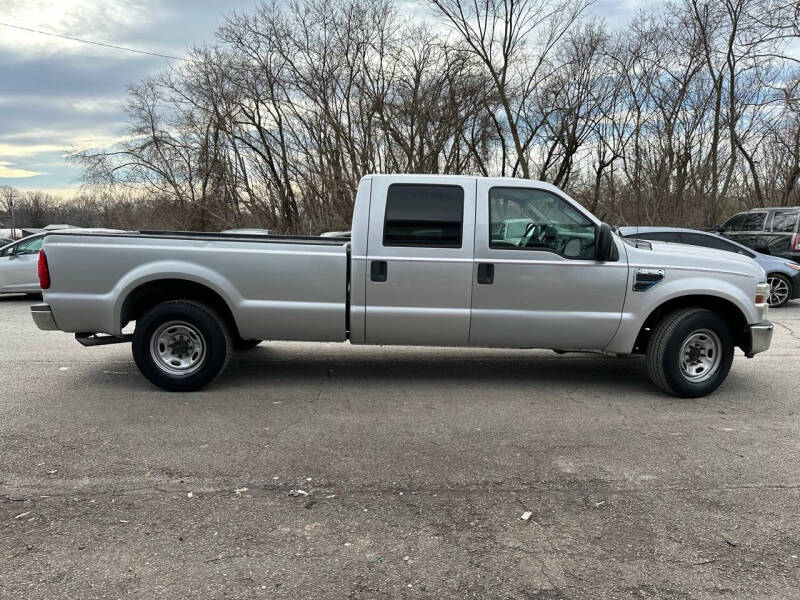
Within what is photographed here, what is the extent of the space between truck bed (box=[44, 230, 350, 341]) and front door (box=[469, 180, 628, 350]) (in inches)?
53.4

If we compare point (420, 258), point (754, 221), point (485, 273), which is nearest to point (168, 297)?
point (420, 258)

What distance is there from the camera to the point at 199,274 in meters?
5.29

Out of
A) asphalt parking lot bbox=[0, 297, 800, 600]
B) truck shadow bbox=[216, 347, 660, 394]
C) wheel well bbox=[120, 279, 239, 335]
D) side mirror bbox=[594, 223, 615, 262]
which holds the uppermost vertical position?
side mirror bbox=[594, 223, 615, 262]

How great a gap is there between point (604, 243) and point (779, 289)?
8629 mm

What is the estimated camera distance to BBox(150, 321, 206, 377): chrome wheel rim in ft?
17.7

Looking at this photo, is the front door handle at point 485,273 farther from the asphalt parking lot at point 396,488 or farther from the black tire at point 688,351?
the black tire at point 688,351

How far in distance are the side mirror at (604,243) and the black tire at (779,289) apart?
27.5 ft

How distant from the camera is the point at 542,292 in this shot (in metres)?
5.30

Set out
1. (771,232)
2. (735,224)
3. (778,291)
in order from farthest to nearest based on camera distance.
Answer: (735,224)
(771,232)
(778,291)

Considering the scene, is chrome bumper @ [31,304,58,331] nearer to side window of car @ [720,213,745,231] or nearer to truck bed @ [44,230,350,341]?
truck bed @ [44,230,350,341]

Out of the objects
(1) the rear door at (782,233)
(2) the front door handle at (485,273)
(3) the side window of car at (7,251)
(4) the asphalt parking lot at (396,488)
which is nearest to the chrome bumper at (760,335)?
(4) the asphalt parking lot at (396,488)

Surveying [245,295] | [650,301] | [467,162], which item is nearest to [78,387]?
[245,295]

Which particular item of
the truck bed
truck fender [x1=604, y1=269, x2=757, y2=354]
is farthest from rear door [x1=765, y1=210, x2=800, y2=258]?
the truck bed

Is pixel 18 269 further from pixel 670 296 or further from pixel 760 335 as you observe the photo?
pixel 760 335
